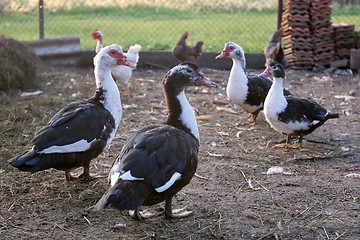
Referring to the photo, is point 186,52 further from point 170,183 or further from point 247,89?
point 170,183

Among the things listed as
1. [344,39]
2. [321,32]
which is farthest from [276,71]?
[344,39]

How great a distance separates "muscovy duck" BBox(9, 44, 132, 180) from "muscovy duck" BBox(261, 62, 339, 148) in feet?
6.01

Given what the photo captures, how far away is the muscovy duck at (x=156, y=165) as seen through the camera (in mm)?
3079

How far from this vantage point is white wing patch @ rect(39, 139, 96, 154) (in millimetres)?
3818

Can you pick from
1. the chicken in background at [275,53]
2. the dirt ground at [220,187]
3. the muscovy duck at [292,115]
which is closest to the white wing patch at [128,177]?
the dirt ground at [220,187]

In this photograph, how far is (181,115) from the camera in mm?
3902

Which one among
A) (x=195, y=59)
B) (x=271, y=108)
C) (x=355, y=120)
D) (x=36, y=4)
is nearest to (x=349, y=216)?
(x=271, y=108)

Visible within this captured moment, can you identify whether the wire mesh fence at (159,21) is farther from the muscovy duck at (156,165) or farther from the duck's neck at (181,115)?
the muscovy duck at (156,165)

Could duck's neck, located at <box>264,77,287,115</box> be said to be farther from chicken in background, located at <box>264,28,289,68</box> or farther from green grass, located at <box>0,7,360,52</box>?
green grass, located at <box>0,7,360,52</box>

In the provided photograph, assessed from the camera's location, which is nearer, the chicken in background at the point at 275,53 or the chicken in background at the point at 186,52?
the chicken in background at the point at 275,53

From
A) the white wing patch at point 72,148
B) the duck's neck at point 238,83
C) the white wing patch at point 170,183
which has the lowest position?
the duck's neck at point 238,83

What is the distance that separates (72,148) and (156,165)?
3.09 feet

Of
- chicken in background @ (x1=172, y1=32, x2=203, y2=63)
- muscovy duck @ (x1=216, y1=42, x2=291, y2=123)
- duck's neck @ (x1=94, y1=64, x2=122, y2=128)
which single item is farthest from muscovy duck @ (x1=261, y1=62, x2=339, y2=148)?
chicken in background @ (x1=172, y1=32, x2=203, y2=63)

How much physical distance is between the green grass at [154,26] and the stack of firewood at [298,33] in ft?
3.09
